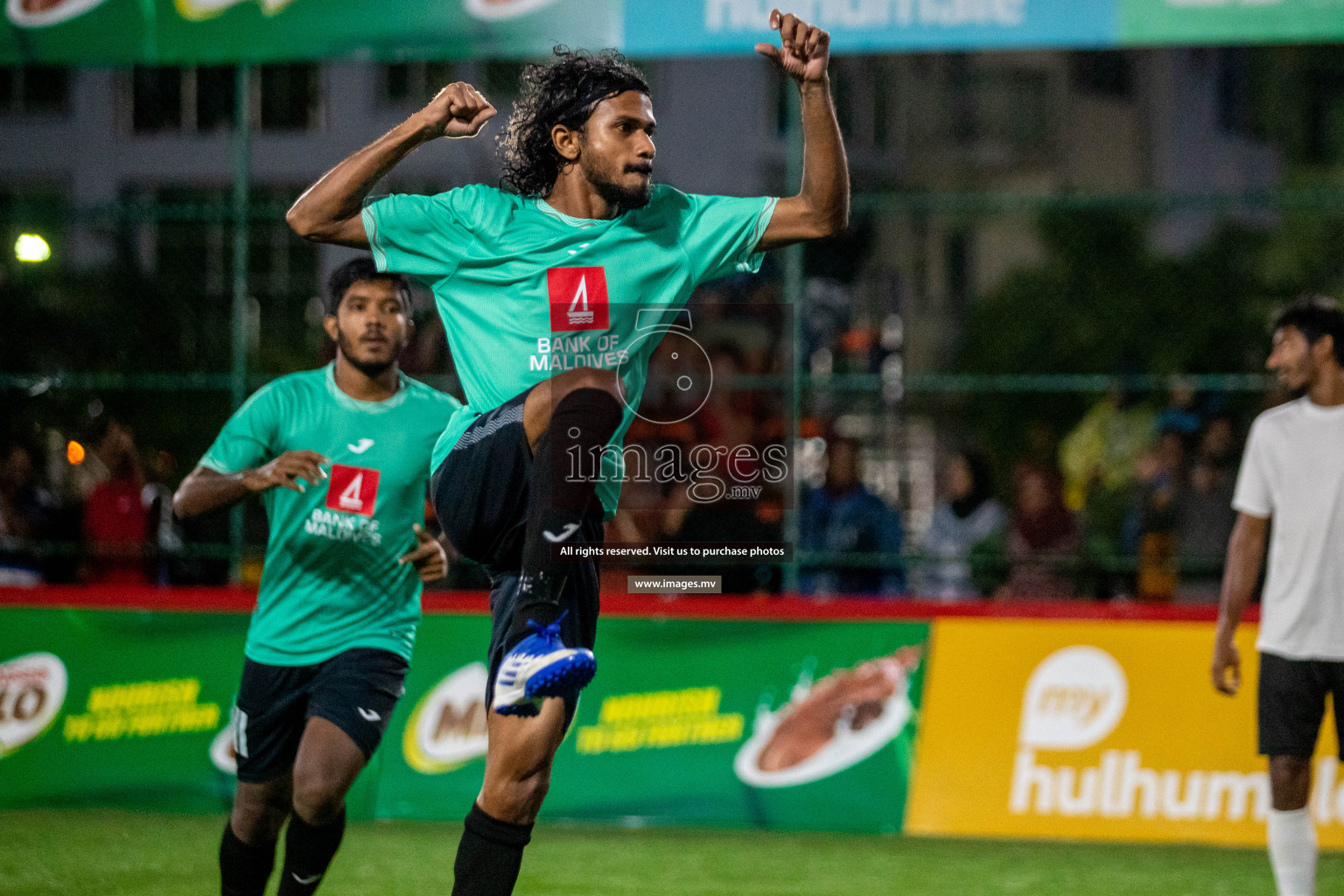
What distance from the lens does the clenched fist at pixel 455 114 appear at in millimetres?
3518

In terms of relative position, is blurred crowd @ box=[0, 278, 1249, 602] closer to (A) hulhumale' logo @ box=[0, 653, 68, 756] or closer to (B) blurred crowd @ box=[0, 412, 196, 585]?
(B) blurred crowd @ box=[0, 412, 196, 585]

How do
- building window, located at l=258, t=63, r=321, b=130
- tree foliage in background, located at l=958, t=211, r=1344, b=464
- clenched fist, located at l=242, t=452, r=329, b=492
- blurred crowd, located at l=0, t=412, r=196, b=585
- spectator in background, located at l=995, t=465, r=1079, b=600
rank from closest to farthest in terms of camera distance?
clenched fist, located at l=242, t=452, r=329, b=492 < spectator in background, located at l=995, t=465, r=1079, b=600 < blurred crowd, located at l=0, t=412, r=196, b=585 < building window, located at l=258, t=63, r=321, b=130 < tree foliage in background, located at l=958, t=211, r=1344, b=464

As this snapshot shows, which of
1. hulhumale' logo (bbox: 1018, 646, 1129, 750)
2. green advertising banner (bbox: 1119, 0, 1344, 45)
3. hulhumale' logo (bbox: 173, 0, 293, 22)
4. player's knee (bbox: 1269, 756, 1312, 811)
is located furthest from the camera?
hulhumale' logo (bbox: 173, 0, 293, 22)

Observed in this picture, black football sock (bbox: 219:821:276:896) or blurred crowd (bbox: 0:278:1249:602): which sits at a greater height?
blurred crowd (bbox: 0:278:1249:602)

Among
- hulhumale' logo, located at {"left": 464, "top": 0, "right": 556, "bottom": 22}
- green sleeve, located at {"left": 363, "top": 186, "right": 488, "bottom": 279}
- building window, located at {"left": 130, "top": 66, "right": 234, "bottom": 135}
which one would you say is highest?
hulhumale' logo, located at {"left": 464, "top": 0, "right": 556, "bottom": 22}

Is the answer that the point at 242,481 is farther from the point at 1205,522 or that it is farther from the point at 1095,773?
the point at 1205,522

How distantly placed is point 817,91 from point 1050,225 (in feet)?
103

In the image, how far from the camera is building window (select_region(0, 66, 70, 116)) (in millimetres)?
20625

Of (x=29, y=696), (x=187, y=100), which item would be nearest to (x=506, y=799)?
(x=29, y=696)

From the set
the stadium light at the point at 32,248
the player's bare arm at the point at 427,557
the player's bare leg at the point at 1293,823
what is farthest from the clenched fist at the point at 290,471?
the stadium light at the point at 32,248

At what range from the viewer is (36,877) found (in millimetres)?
6184

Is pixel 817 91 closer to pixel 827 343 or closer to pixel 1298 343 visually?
pixel 1298 343

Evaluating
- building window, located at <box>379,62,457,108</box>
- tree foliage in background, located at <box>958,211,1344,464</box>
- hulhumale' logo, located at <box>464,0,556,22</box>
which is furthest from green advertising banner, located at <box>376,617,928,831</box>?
building window, located at <box>379,62,457,108</box>

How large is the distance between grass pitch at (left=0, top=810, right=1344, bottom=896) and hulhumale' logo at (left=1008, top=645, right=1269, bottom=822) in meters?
0.19
